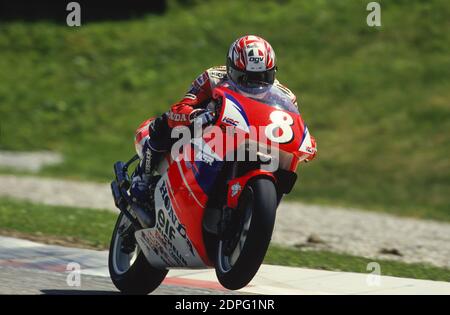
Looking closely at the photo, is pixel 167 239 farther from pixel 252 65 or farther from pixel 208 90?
pixel 252 65

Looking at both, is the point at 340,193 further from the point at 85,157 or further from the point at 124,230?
the point at 124,230

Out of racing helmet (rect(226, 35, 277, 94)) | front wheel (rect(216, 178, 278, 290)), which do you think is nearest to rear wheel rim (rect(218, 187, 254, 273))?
front wheel (rect(216, 178, 278, 290))

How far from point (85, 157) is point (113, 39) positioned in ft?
24.5

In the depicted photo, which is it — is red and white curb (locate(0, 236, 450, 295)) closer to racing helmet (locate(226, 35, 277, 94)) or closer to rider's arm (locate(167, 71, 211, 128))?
rider's arm (locate(167, 71, 211, 128))

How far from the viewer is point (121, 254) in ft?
30.1

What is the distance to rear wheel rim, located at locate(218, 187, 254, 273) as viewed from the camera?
24.0 feet

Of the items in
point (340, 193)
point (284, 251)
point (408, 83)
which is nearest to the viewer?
point (284, 251)

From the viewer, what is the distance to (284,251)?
1246cm

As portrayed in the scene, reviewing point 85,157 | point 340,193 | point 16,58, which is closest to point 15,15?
point 16,58

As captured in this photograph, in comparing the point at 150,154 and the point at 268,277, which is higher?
the point at 150,154

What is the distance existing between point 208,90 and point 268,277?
2307 mm

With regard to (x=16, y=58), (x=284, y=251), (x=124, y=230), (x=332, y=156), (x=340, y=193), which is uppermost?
(x=16, y=58)

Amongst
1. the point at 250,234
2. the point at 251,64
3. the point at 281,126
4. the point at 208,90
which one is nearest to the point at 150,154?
the point at 208,90

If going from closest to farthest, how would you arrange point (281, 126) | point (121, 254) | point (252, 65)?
point (281, 126), point (252, 65), point (121, 254)
